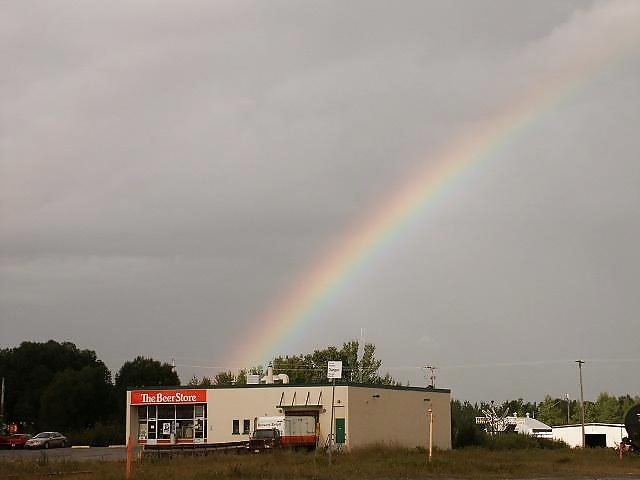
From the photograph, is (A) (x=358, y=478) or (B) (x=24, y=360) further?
(B) (x=24, y=360)

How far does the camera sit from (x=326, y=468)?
38.5 m

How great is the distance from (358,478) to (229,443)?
2546cm

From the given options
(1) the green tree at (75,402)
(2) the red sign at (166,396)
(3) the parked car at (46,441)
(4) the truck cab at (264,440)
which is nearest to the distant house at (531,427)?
(1) the green tree at (75,402)

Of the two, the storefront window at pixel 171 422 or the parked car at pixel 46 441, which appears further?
the parked car at pixel 46 441

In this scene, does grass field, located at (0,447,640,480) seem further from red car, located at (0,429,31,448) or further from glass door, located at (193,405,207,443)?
red car, located at (0,429,31,448)

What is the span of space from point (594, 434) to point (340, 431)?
4921 cm

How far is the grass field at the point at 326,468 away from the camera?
34.2m

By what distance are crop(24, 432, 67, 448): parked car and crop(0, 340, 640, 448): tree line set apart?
657cm

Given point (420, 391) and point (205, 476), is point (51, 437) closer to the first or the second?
point (420, 391)

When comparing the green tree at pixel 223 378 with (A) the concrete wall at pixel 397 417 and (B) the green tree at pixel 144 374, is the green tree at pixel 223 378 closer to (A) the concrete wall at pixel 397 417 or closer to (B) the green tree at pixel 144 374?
(B) the green tree at pixel 144 374

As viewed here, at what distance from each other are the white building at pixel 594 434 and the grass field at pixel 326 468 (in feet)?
145

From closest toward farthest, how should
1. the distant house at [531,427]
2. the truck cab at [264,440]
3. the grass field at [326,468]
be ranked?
the grass field at [326,468]
the truck cab at [264,440]
the distant house at [531,427]

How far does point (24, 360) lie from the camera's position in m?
111

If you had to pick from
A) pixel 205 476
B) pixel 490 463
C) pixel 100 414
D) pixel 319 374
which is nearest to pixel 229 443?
pixel 490 463
